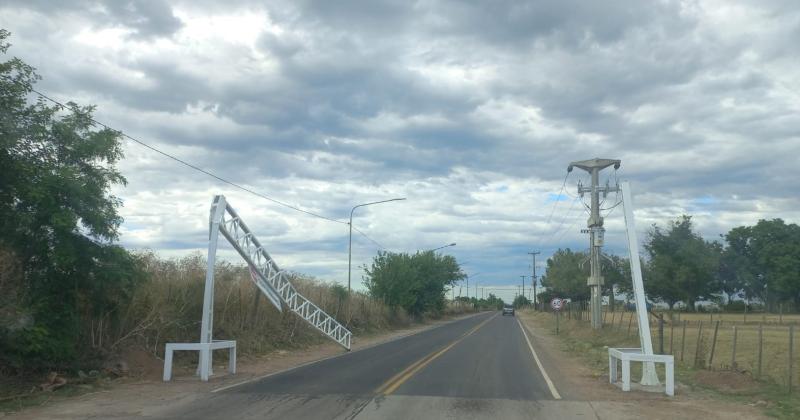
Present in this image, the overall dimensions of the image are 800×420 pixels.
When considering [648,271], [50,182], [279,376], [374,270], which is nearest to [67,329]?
[50,182]

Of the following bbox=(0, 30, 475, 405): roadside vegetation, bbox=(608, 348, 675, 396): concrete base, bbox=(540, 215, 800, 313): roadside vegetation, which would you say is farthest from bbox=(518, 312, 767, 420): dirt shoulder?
bbox=(540, 215, 800, 313): roadside vegetation

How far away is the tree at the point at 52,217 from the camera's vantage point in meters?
14.4

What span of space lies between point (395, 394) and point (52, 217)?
→ 846 centimetres

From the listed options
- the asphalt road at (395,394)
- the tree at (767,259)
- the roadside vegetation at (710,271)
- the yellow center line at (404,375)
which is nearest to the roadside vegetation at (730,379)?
the asphalt road at (395,394)

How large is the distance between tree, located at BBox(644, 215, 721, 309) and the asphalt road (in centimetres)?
7044

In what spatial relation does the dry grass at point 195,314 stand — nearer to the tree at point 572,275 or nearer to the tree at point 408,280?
the tree at point 408,280

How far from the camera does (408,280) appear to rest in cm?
5888

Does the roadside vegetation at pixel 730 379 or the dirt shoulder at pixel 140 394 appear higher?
the roadside vegetation at pixel 730 379

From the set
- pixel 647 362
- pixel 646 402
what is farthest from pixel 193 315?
pixel 646 402

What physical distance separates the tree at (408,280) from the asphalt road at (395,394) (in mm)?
35383

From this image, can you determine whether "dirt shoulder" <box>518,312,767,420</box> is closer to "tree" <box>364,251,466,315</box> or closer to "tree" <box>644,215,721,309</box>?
"tree" <box>364,251,466,315</box>

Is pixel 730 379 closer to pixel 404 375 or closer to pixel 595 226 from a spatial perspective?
pixel 404 375

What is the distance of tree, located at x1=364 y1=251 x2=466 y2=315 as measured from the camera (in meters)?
57.5

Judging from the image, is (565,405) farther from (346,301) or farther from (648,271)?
(648,271)
